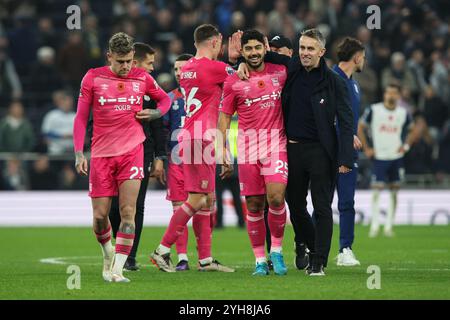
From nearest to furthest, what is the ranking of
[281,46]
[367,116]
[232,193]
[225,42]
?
1. [281,46]
2. [367,116]
3. [232,193]
4. [225,42]

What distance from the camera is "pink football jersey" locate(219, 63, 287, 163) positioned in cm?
1173

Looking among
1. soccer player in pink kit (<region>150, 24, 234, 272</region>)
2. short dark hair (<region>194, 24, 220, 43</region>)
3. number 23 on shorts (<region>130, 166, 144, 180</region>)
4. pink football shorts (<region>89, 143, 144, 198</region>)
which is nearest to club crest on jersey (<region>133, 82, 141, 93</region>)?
pink football shorts (<region>89, 143, 144, 198</region>)

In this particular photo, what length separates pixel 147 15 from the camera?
91.2 ft

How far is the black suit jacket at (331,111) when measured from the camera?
11.6m

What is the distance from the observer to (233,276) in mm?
11898

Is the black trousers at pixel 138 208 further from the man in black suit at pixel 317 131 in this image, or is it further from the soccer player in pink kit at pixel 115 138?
the man in black suit at pixel 317 131

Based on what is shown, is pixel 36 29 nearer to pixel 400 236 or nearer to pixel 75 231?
pixel 75 231

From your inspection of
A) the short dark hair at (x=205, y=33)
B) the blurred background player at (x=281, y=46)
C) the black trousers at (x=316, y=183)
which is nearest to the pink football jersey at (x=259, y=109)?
the black trousers at (x=316, y=183)

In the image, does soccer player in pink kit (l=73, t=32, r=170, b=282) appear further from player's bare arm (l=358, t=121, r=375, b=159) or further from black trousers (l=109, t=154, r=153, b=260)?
player's bare arm (l=358, t=121, r=375, b=159)

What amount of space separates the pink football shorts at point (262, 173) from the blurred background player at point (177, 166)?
1359 mm

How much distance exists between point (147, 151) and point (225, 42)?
13484mm

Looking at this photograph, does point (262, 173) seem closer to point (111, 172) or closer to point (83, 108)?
point (111, 172)

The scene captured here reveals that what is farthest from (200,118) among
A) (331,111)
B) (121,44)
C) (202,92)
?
(121,44)

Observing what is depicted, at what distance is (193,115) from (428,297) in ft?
12.5
